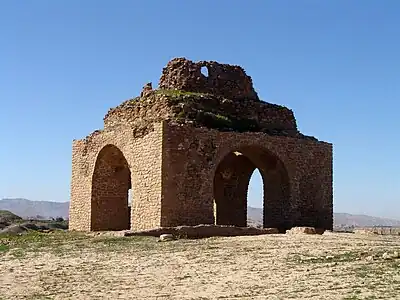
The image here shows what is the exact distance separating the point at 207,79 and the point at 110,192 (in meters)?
5.25

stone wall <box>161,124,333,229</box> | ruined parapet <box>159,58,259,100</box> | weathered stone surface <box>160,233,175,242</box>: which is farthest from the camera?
ruined parapet <box>159,58,259,100</box>

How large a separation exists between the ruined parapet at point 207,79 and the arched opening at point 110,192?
3139 mm

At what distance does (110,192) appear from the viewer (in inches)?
844

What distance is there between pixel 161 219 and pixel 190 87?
5.74m

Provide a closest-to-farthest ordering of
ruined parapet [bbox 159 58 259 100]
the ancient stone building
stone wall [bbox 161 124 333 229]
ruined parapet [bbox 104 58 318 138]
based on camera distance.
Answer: stone wall [bbox 161 124 333 229], the ancient stone building, ruined parapet [bbox 104 58 318 138], ruined parapet [bbox 159 58 259 100]

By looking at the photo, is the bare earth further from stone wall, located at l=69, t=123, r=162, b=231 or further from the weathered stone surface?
stone wall, located at l=69, t=123, r=162, b=231

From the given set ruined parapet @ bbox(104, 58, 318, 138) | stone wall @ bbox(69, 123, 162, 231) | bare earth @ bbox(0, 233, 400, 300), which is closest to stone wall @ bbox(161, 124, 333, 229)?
stone wall @ bbox(69, 123, 162, 231)

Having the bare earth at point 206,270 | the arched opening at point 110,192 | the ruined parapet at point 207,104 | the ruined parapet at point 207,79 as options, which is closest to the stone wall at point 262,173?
the ruined parapet at point 207,104

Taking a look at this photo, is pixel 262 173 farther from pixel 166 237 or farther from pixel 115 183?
pixel 166 237

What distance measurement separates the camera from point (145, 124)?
18.7 meters

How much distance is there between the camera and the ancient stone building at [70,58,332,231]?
17.5 meters

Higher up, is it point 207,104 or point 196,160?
point 207,104

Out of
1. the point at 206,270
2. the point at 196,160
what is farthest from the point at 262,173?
the point at 206,270

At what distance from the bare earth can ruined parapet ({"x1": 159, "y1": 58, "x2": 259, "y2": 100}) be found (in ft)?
25.8
